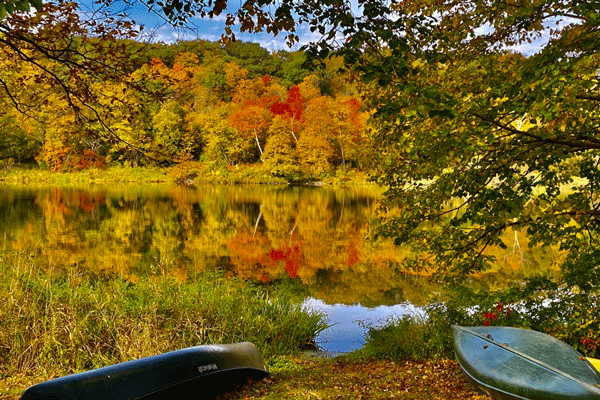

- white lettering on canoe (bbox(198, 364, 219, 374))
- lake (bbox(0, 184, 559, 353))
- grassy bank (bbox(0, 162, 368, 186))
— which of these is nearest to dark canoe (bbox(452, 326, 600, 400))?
lake (bbox(0, 184, 559, 353))

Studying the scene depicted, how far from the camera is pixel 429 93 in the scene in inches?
107

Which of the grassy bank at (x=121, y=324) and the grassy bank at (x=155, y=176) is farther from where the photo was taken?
→ the grassy bank at (x=155, y=176)

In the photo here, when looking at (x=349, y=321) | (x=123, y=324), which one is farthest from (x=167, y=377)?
(x=349, y=321)

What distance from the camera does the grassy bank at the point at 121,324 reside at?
202 inches

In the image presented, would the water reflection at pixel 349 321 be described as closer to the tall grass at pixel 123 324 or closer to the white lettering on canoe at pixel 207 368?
the tall grass at pixel 123 324

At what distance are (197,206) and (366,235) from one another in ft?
60.2

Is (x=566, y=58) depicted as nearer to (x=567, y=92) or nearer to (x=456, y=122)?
(x=567, y=92)

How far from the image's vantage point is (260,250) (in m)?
13.9

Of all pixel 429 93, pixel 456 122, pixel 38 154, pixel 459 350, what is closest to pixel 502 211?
pixel 456 122

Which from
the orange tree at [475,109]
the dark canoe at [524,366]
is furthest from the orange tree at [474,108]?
the dark canoe at [524,366]

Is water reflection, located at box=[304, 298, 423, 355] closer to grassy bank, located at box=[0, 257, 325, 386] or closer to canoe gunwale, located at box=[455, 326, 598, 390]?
grassy bank, located at box=[0, 257, 325, 386]

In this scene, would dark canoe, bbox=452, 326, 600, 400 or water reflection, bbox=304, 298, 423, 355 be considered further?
water reflection, bbox=304, 298, 423, 355

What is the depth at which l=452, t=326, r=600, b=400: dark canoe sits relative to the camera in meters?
3.38

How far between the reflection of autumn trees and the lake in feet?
0.10
